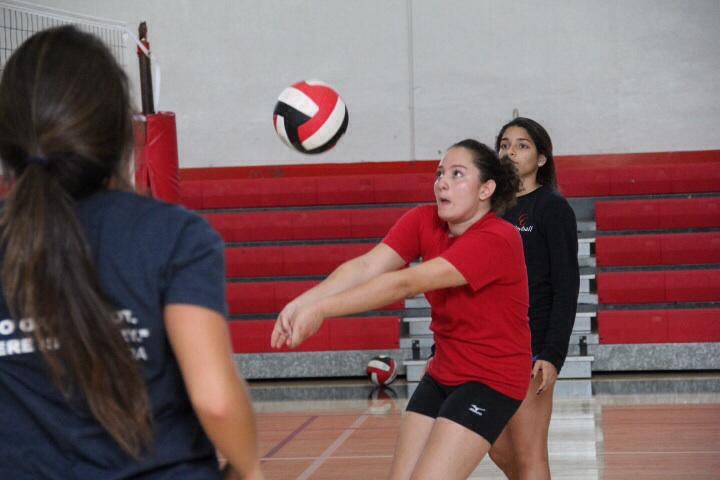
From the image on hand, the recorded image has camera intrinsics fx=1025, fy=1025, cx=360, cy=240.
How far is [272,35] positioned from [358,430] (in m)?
5.56

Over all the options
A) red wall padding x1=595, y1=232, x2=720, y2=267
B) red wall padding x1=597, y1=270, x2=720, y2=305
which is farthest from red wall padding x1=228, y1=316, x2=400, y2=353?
red wall padding x1=595, y1=232, x2=720, y2=267

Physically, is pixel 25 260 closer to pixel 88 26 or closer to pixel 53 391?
Answer: pixel 53 391

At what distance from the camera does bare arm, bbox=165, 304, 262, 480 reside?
1301 mm

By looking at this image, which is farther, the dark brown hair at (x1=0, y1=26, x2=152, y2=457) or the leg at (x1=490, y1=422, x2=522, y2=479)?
the leg at (x1=490, y1=422, x2=522, y2=479)

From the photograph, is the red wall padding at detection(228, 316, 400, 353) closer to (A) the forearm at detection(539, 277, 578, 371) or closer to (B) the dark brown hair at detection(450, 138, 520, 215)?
(A) the forearm at detection(539, 277, 578, 371)

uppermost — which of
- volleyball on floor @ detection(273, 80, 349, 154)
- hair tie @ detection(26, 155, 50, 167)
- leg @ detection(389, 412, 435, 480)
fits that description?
volleyball on floor @ detection(273, 80, 349, 154)

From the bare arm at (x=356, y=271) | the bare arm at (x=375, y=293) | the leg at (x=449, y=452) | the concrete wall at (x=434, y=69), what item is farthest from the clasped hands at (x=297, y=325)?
the concrete wall at (x=434, y=69)

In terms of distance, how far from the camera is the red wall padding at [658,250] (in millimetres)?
8633

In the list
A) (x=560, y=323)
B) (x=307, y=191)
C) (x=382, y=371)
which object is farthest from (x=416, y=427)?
(x=307, y=191)

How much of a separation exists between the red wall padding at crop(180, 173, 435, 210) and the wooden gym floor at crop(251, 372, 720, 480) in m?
2.17

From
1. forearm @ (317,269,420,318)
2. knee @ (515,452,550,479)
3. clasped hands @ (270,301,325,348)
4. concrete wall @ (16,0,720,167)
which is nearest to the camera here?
clasped hands @ (270,301,325,348)

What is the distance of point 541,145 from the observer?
362 cm


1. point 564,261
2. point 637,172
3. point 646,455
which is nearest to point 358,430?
point 646,455

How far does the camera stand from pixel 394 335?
8133 millimetres
